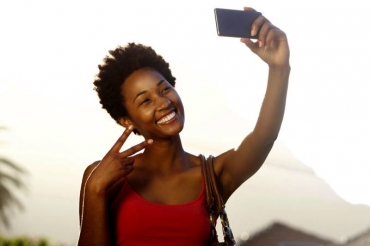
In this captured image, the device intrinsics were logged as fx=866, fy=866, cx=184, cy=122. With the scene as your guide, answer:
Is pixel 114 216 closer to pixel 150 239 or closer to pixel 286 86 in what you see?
pixel 150 239

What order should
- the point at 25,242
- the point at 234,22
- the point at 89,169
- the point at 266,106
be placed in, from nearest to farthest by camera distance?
1. the point at 234,22
2. the point at 266,106
3. the point at 89,169
4. the point at 25,242

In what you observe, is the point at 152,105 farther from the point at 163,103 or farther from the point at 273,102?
the point at 273,102

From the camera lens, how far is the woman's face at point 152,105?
220 cm

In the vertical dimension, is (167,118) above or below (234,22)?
below

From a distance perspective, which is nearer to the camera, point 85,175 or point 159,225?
point 159,225

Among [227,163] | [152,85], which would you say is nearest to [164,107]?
[152,85]

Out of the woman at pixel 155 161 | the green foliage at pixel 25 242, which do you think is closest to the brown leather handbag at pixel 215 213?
the woman at pixel 155 161

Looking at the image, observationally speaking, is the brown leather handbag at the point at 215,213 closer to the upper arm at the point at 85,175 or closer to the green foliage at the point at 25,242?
the upper arm at the point at 85,175

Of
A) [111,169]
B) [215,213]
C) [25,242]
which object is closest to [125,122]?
[111,169]

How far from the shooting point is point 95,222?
2137 millimetres

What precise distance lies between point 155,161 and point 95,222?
0.26m

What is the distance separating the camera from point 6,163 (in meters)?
17.2

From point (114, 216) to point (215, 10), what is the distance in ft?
1.88

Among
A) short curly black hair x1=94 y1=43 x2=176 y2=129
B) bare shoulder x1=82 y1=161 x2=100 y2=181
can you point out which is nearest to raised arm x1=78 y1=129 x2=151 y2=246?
bare shoulder x1=82 y1=161 x2=100 y2=181
